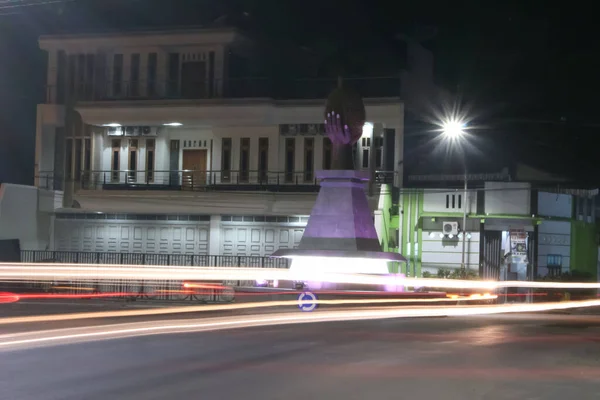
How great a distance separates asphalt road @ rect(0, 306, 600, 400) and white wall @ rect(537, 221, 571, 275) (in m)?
15.4

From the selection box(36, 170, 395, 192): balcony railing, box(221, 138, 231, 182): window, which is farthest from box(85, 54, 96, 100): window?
box(221, 138, 231, 182): window

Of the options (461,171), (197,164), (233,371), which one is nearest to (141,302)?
(197,164)

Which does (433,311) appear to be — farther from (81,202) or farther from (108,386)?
(81,202)

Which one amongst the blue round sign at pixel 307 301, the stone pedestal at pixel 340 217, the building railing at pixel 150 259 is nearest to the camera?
the blue round sign at pixel 307 301

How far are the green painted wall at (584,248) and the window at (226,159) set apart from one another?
14.6 metres

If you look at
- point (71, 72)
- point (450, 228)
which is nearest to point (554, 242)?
point (450, 228)

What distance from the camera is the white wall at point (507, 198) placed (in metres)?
31.5

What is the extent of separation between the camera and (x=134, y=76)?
118 ft

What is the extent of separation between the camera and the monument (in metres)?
25.8

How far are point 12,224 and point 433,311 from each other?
68.0ft

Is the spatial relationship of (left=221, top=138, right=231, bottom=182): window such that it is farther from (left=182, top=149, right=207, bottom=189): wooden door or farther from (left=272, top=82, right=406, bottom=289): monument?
(left=272, top=82, right=406, bottom=289): monument

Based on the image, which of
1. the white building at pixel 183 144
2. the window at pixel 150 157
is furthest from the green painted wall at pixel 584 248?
the window at pixel 150 157

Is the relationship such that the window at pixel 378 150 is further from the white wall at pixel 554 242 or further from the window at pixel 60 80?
the window at pixel 60 80

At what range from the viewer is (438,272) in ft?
105
